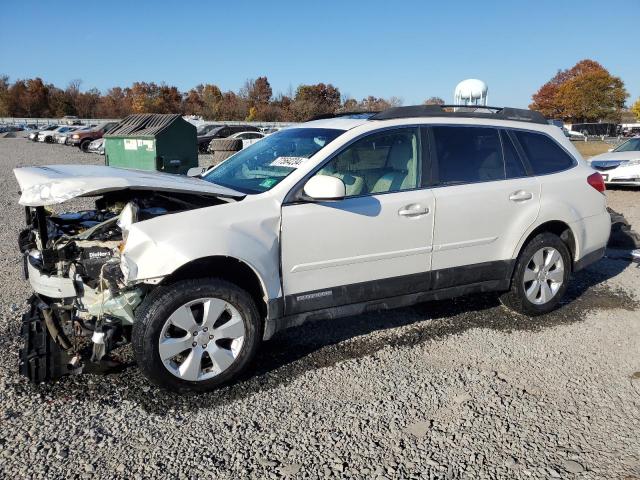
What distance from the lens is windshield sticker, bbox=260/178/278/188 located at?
3652 millimetres

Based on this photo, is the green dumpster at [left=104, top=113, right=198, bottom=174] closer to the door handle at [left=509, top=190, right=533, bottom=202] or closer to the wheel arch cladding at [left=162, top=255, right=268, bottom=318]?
the wheel arch cladding at [left=162, top=255, right=268, bottom=318]

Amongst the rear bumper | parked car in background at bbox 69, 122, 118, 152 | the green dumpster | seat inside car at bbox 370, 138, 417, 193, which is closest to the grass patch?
the green dumpster

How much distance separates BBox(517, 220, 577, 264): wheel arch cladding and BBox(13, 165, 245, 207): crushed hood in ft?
9.01

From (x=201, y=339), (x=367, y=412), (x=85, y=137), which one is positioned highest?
(x=85, y=137)

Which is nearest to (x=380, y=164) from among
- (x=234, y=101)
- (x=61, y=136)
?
(x=61, y=136)

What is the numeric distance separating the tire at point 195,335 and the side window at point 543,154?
2852 mm

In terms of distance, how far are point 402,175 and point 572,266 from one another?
2.07m

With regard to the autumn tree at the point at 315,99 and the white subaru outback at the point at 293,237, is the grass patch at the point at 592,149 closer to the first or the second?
the white subaru outback at the point at 293,237

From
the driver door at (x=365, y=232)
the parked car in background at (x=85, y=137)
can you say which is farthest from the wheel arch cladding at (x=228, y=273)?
the parked car in background at (x=85, y=137)

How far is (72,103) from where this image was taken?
276 feet

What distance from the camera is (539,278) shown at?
15.3ft

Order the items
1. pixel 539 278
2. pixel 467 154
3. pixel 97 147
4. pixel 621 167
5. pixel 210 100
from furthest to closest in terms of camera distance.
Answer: pixel 210 100 < pixel 97 147 < pixel 621 167 < pixel 539 278 < pixel 467 154

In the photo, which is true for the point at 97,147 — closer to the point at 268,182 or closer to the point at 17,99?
the point at 268,182

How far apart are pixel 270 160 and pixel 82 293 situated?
1.68 meters
